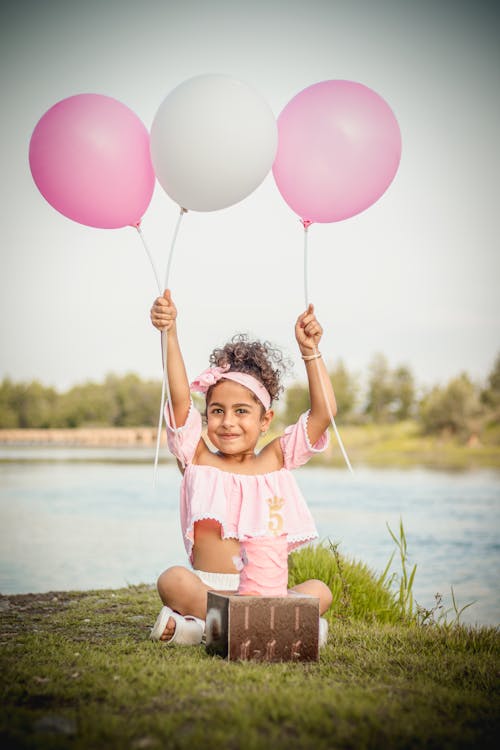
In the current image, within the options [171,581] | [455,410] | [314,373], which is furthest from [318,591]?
[455,410]

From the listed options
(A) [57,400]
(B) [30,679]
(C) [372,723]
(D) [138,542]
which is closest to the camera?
(C) [372,723]

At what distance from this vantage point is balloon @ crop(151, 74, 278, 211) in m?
2.92

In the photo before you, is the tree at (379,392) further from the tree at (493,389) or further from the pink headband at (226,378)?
the pink headband at (226,378)

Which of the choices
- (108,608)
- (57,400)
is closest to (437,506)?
(108,608)

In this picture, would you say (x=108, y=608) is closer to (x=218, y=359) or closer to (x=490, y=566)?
(x=218, y=359)

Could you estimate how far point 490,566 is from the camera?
6.75m

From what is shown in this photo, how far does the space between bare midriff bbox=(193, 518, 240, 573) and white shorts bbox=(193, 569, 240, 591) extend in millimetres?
18

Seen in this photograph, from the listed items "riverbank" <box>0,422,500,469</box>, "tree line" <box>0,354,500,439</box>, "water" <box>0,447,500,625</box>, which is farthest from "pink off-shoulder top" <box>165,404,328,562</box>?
"tree line" <box>0,354,500,439</box>

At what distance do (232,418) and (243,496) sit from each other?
33cm

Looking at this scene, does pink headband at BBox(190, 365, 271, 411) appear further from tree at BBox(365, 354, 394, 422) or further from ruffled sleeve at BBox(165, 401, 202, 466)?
tree at BBox(365, 354, 394, 422)

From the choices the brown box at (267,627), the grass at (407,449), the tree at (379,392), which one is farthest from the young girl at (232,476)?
the tree at (379,392)

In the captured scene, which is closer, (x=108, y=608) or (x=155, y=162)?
(x=155, y=162)

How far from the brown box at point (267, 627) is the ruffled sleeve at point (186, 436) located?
26.8 inches

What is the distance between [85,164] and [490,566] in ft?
17.6
